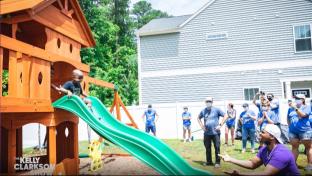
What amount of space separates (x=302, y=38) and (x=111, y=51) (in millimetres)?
18582

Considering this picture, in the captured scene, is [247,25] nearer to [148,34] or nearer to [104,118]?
[148,34]

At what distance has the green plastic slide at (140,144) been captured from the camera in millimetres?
5637

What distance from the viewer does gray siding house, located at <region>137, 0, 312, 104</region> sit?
1719 centimetres

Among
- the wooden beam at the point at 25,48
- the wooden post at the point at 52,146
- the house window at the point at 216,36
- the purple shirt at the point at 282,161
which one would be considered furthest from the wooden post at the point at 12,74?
the house window at the point at 216,36

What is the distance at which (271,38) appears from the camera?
17.6 m

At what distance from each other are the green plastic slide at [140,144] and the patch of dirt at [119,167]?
1.23 meters

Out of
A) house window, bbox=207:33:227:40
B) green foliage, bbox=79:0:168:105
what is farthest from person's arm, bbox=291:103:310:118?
green foliage, bbox=79:0:168:105

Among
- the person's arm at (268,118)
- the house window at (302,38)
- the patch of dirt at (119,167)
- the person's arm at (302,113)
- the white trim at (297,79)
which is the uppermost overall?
the house window at (302,38)

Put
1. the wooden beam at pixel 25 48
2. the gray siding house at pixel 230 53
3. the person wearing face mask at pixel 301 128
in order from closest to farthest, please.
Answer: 1. the wooden beam at pixel 25 48
2. the person wearing face mask at pixel 301 128
3. the gray siding house at pixel 230 53

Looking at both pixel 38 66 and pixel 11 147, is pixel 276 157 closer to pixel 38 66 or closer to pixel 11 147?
pixel 38 66

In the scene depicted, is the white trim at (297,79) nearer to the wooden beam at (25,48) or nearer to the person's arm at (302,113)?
the person's arm at (302,113)

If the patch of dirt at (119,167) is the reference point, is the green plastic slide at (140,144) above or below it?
above

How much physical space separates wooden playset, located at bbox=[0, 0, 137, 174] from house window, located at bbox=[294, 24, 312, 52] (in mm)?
12073

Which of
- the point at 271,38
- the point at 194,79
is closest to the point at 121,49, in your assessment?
the point at 194,79
